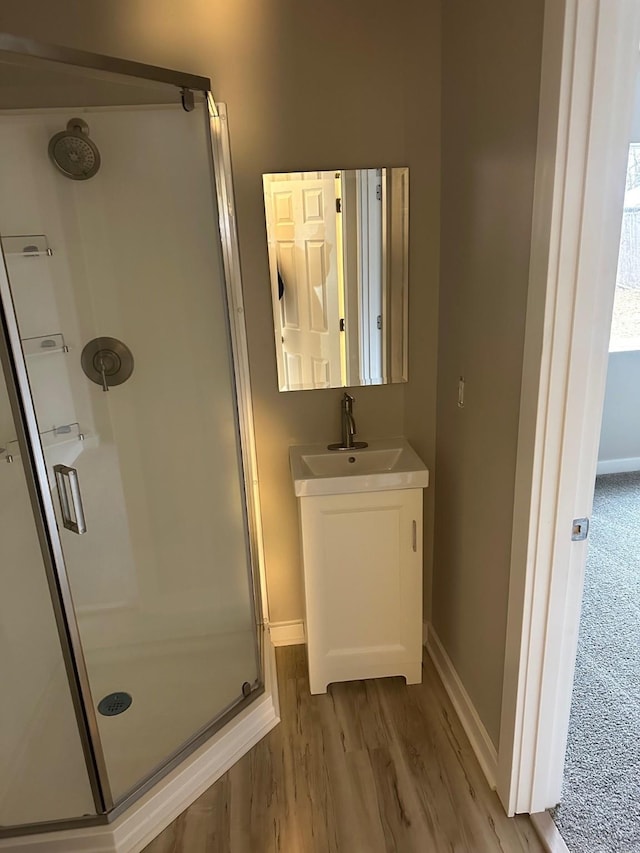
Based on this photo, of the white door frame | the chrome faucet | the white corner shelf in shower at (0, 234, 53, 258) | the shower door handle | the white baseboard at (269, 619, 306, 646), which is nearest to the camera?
the white door frame

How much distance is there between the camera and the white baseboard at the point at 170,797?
5.41ft

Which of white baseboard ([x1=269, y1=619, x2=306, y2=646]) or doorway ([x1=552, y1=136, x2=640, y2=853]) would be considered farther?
white baseboard ([x1=269, y1=619, x2=306, y2=646])

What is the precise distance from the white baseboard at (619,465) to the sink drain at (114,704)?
3228mm

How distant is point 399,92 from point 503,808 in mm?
2245

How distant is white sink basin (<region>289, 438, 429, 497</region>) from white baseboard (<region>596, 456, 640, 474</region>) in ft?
7.41

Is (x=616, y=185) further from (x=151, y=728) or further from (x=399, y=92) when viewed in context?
(x=151, y=728)

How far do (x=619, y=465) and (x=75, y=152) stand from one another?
11.9ft

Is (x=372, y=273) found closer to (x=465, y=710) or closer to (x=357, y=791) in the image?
(x=465, y=710)

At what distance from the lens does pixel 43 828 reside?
5.46ft

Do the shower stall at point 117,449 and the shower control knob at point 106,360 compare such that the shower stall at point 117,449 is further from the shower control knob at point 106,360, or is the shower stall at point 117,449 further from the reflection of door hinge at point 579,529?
the reflection of door hinge at point 579,529

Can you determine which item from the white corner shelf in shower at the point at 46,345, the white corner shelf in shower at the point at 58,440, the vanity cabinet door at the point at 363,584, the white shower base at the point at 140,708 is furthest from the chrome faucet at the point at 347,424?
the white corner shelf in shower at the point at 46,345

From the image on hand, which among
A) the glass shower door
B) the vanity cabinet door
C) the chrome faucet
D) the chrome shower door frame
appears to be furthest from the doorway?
the chrome shower door frame

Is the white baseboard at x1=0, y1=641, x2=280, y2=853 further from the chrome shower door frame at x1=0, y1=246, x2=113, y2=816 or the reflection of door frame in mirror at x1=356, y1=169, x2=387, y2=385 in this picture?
the reflection of door frame in mirror at x1=356, y1=169, x2=387, y2=385

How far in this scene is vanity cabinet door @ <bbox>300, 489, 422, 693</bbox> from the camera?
2.07 m
